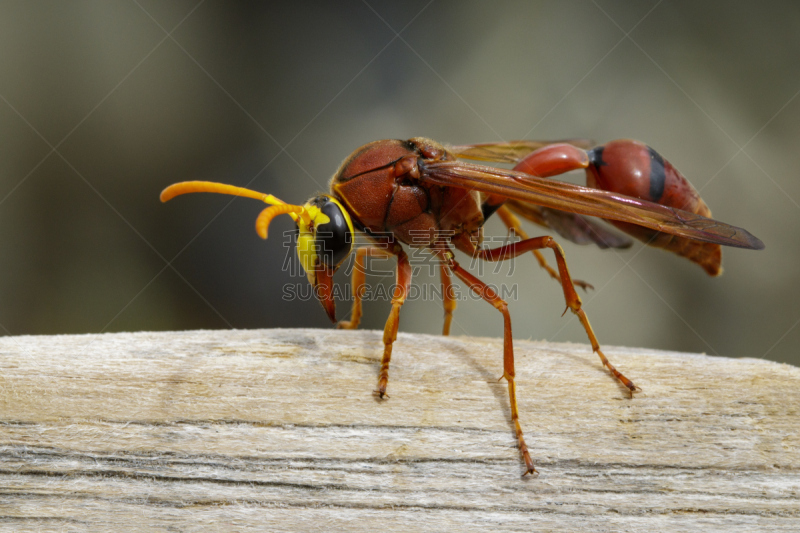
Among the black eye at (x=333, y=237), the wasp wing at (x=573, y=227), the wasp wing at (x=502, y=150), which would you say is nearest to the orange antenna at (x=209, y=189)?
the black eye at (x=333, y=237)

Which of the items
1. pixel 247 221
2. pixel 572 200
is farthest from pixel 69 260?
pixel 572 200

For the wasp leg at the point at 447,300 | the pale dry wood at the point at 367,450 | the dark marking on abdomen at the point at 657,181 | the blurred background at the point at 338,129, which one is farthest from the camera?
the blurred background at the point at 338,129

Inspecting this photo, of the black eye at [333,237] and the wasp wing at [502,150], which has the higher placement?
the wasp wing at [502,150]

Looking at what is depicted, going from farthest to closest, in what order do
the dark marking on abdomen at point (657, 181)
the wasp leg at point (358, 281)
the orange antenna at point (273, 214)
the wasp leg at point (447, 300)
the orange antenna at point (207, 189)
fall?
the wasp leg at point (447, 300), the wasp leg at point (358, 281), the dark marking on abdomen at point (657, 181), the orange antenna at point (207, 189), the orange antenna at point (273, 214)

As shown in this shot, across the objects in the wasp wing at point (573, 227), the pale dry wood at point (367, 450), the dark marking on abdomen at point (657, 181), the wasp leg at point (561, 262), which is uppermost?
the dark marking on abdomen at point (657, 181)

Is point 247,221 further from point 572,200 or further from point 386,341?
point 572,200

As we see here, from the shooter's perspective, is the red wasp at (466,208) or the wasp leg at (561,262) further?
the wasp leg at (561,262)

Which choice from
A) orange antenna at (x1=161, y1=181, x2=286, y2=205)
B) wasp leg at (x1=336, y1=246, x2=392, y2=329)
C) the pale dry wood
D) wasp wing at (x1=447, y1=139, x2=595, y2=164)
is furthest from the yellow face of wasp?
wasp wing at (x1=447, y1=139, x2=595, y2=164)

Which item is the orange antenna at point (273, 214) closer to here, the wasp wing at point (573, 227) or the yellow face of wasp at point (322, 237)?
the yellow face of wasp at point (322, 237)
